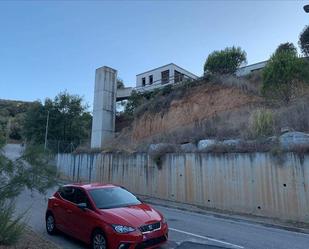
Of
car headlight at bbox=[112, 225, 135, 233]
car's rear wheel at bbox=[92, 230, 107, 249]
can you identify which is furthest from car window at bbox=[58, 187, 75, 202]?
car headlight at bbox=[112, 225, 135, 233]

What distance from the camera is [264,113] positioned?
53.0ft

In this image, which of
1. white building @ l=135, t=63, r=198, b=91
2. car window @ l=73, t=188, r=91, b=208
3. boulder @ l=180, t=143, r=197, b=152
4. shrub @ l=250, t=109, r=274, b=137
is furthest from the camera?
white building @ l=135, t=63, r=198, b=91

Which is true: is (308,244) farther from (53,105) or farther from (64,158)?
(53,105)

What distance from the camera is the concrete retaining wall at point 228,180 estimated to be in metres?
11.5

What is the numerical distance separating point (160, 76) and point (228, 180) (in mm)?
32989

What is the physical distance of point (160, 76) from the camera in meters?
45.4

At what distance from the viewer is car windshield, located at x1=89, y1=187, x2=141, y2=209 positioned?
720 cm

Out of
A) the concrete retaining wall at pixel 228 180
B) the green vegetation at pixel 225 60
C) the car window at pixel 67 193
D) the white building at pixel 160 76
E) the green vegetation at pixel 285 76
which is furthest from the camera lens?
the white building at pixel 160 76

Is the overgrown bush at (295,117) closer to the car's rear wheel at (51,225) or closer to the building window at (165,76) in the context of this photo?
the car's rear wheel at (51,225)

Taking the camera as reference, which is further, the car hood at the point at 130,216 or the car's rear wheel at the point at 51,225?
the car's rear wheel at the point at 51,225

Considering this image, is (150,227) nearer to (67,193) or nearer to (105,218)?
(105,218)

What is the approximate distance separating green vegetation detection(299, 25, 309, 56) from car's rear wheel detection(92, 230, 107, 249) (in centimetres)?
3106

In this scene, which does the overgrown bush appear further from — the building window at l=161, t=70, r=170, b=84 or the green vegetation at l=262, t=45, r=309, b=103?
the building window at l=161, t=70, r=170, b=84

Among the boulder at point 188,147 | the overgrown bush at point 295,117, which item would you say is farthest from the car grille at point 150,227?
the overgrown bush at point 295,117
